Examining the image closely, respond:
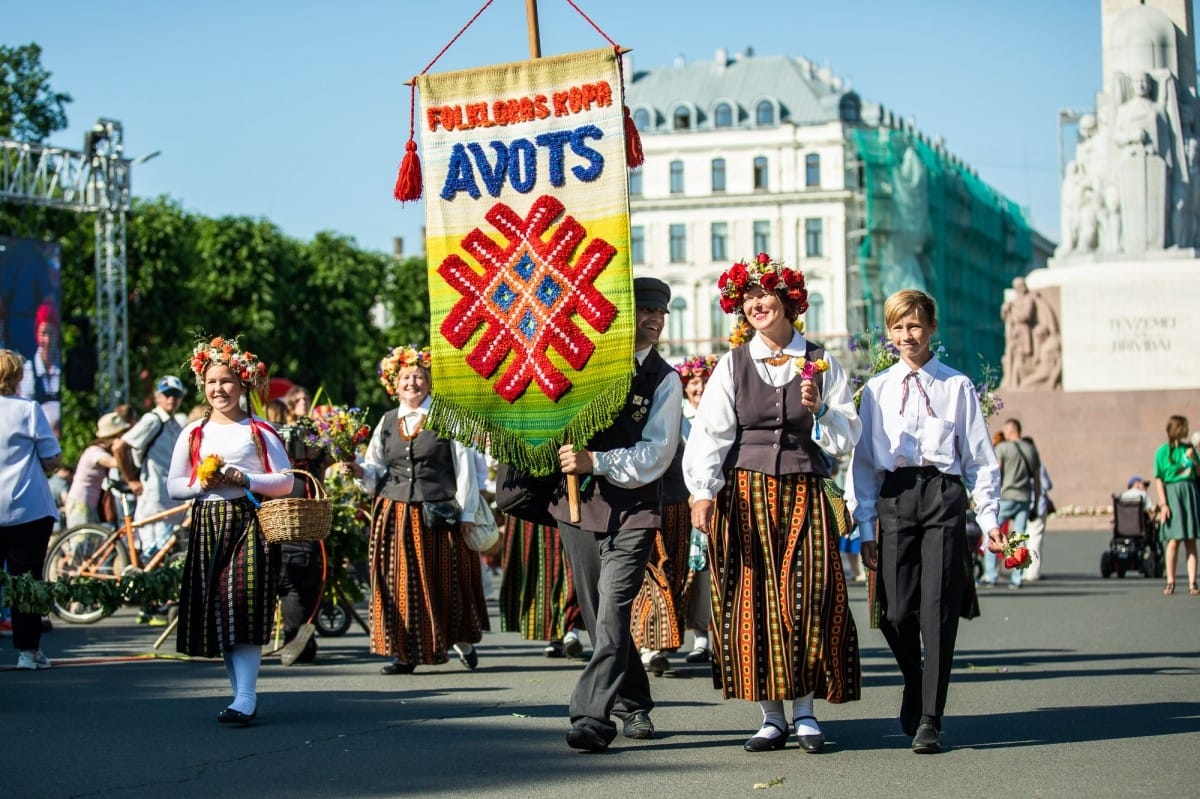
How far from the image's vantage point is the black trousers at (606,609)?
815 centimetres

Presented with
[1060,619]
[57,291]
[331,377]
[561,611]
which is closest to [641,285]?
[561,611]

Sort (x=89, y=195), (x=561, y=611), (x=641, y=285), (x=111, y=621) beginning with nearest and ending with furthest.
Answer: (x=641, y=285) < (x=561, y=611) < (x=111, y=621) < (x=89, y=195)

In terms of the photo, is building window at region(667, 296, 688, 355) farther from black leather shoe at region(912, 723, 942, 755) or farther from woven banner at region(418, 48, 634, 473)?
black leather shoe at region(912, 723, 942, 755)

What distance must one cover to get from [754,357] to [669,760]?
174cm

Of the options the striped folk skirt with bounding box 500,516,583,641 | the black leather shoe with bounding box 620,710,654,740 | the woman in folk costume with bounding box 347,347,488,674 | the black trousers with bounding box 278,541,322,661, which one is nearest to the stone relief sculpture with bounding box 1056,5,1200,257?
the striped folk skirt with bounding box 500,516,583,641

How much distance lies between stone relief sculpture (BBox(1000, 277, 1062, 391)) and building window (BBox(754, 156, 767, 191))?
6271 cm

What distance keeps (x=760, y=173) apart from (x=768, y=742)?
293 ft

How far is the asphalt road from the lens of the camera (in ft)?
24.1

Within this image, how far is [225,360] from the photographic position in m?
9.59

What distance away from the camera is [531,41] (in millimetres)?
9320

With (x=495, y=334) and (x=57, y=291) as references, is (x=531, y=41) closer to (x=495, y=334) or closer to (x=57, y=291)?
(x=495, y=334)

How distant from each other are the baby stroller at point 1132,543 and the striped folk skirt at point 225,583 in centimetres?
1473

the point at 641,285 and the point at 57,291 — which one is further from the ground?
the point at 57,291

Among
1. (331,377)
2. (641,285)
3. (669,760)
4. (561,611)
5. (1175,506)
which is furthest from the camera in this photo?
(331,377)
